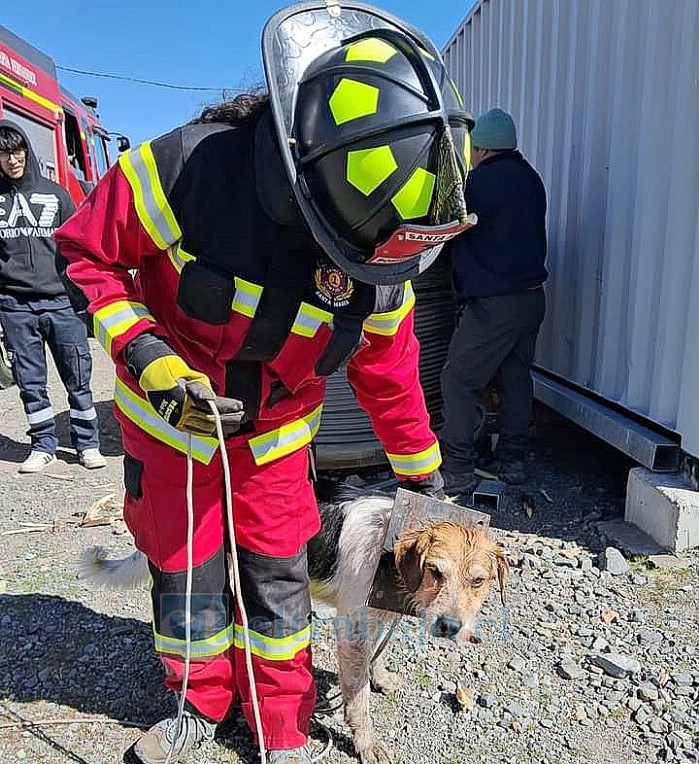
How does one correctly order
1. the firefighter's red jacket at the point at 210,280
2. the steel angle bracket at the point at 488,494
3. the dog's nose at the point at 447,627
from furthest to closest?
the steel angle bracket at the point at 488,494 < the dog's nose at the point at 447,627 < the firefighter's red jacket at the point at 210,280

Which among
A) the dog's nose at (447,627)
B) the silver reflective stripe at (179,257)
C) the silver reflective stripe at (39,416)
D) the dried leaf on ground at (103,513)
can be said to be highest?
the silver reflective stripe at (179,257)

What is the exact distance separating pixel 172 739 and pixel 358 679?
635 mm

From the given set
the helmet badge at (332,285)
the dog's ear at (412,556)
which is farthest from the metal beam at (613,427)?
the helmet badge at (332,285)

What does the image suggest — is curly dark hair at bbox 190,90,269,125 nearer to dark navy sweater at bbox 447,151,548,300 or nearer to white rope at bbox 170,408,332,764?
white rope at bbox 170,408,332,764

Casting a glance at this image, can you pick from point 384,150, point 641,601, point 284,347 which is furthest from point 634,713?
point 384,150

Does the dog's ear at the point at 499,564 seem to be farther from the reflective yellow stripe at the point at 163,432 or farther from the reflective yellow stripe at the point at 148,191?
the reflective yellow stripe at the point at 148,191

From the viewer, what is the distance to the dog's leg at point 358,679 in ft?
7.55

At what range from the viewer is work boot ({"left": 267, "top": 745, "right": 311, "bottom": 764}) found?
220 cm

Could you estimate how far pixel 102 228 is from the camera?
1774 millimetres

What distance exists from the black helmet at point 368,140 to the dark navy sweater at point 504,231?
8.65ft

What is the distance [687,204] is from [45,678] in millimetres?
3598

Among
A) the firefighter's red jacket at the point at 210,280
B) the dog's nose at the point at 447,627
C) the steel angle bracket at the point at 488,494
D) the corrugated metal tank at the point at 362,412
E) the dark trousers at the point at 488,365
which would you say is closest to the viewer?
the firefighter's red jacket at the point at 210,280

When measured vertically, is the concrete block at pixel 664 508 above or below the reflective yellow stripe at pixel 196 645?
below

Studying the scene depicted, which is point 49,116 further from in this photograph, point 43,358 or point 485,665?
point 485,665
